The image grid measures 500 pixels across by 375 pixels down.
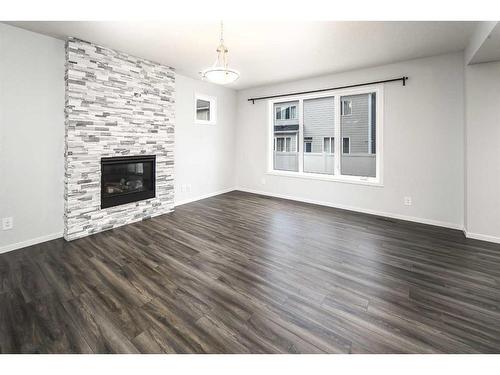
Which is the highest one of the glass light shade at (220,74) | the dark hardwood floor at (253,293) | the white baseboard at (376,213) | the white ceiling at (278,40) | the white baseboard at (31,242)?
the white ceiling at (278,40)

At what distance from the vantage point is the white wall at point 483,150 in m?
3.12

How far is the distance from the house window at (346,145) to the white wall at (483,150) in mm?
1852

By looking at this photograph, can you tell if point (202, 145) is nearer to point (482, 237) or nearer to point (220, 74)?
point (220, 74)

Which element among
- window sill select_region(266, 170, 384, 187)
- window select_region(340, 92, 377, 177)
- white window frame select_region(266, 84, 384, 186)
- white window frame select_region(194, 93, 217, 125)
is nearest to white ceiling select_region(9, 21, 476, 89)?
white window frame select_region(266, 84, 384, 186)

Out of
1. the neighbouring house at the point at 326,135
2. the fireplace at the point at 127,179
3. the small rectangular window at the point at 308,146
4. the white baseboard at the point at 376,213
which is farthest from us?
the small rectangular window at the point at 308,146

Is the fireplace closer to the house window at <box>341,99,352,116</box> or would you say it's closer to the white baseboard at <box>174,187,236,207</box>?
the white baseboard at <box>174,187,236,207</box>

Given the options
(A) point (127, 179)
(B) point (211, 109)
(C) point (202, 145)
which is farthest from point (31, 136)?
(B) point (211, 109)

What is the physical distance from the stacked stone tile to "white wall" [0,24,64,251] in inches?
6.0

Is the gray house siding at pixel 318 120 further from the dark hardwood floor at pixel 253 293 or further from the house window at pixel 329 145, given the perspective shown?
the dark hardwood floor at pixel 253 293

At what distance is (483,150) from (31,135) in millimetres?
5826

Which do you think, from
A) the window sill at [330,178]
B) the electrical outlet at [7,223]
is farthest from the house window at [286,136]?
the electrical outlet at [7,223]

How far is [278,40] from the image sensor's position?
324 cm

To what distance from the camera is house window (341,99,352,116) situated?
4816 millimetres

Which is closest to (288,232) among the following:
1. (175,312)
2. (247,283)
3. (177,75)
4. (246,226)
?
(246,226)
